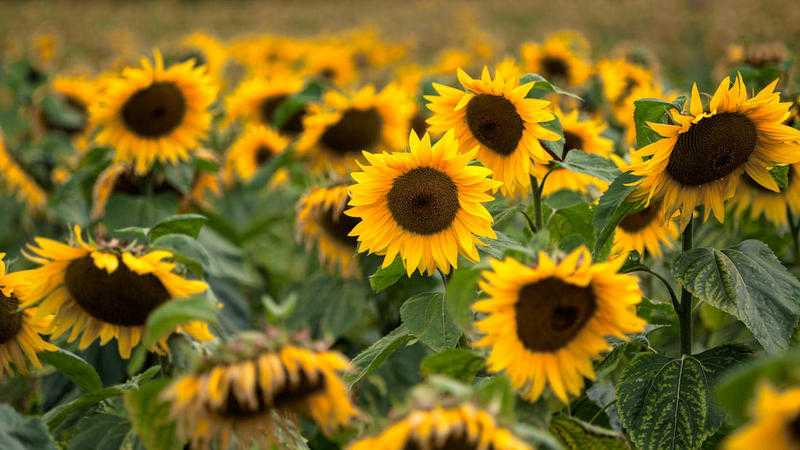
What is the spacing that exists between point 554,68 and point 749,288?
1.80m

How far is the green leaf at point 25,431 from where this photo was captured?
3.88ft

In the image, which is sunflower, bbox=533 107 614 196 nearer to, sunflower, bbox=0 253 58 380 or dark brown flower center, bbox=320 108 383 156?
dark brown flower center, bbox=320 108 383 156

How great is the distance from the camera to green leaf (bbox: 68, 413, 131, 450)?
134 cm

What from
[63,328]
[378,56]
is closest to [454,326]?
[63,328]

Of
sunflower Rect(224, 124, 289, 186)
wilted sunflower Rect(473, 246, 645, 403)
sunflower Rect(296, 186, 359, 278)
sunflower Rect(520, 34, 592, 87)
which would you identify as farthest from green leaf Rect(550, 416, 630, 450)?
sunflower Rect(520, 34, 592, 87)

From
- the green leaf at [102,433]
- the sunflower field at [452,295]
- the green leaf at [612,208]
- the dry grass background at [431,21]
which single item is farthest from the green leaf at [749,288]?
the dry grass background at [431,21]

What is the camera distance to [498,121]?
1465 millimetres

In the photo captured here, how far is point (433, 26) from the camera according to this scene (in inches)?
325

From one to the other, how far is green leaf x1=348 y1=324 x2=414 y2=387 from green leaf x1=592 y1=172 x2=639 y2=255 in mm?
297

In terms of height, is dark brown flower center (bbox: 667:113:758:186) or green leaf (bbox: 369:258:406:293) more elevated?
dark brown flower center (bbox: 667:113:758:186)

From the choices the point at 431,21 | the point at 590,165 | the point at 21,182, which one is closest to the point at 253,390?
the point at 590,165

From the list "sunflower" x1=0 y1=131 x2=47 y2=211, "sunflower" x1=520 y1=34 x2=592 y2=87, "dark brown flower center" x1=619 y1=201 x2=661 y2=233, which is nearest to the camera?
"dark brown flower center" x1=619 y1=201 x2=661 y2=233

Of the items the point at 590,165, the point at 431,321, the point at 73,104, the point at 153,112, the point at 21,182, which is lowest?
the point at 21,182

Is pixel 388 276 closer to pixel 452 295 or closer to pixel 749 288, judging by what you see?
pixel 452 295
